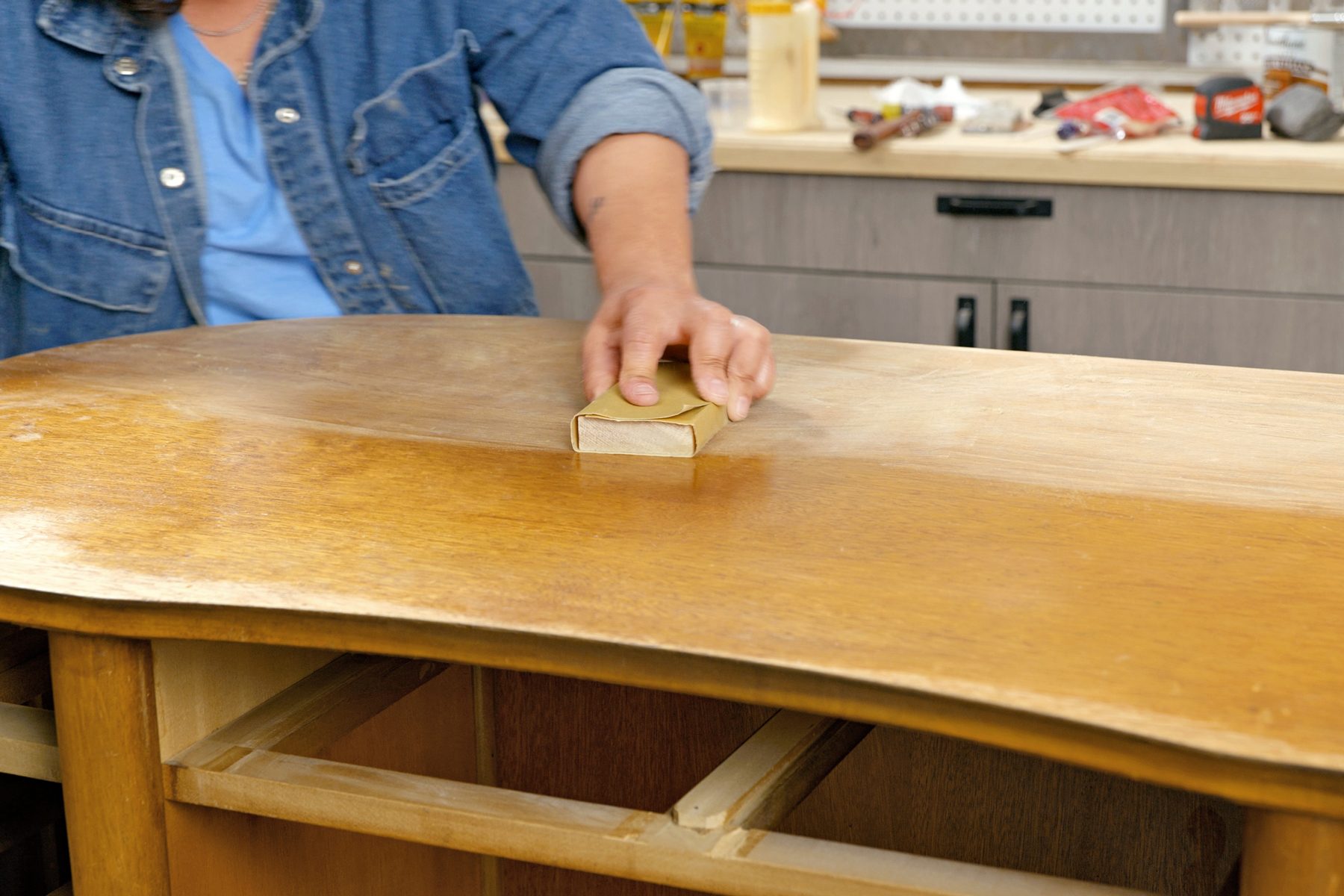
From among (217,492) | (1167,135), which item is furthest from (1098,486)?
(1167,135)

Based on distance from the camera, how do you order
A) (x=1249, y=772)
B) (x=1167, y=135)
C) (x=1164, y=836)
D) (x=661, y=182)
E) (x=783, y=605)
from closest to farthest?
(x=1249, y=772) → (x=783, y=605) → (x=1164, y=836) → (x=661, y=182) → (x=1167, y=135)

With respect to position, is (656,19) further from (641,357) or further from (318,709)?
(318,709)

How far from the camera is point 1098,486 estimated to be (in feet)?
2.38

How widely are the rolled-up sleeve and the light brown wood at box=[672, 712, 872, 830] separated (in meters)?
0.70

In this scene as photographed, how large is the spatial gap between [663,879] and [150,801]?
0.90ft

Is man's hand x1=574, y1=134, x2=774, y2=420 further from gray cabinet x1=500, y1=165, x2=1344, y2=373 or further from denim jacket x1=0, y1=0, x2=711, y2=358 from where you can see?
gray cabinet x1=500, y1=165, x2=1344, y2=373

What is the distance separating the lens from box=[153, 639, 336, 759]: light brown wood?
0.69 metres

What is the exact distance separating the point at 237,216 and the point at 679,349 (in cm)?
55

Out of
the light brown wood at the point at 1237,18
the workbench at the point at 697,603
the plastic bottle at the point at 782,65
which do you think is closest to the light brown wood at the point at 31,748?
the workbench at the point at 697,603

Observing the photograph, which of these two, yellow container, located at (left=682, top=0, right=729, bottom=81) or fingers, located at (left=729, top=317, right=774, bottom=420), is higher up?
Result: yellow container, located at (left=682, top=0, right=729, bottom=81)

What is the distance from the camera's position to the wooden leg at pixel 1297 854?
19.5 inches

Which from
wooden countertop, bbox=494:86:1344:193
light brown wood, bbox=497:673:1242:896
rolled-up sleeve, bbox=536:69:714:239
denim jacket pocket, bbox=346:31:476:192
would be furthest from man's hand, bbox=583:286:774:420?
wooden countertop, bbox=494:86:1344:193

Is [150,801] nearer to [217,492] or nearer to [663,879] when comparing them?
[217,492]

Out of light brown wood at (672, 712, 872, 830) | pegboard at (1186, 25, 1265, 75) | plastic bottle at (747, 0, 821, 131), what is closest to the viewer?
light brown wood at (672, 712, 872, 830)
